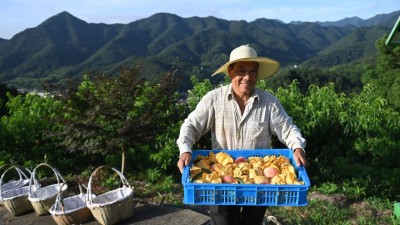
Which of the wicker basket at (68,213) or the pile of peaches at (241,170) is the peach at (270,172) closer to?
the pile of peaches at (241,170)

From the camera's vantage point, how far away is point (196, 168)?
2.52m

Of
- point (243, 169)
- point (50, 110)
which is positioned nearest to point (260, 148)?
point (243, 169)

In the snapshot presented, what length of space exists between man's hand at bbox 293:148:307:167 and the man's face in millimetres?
556

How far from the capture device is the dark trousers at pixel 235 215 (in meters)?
2.64

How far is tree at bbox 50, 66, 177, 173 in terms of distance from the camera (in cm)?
506

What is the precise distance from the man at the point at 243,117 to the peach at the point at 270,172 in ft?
1.17

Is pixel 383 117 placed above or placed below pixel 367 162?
above

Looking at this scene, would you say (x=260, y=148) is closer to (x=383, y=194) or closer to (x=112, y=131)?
(x=112, y=131)

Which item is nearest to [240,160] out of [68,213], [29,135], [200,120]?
[200,120]

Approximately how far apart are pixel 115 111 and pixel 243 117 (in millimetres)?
2580

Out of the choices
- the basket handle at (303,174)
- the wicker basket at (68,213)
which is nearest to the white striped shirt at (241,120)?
the basket handle at (303,174)

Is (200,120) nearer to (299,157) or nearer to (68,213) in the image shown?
(299,157)

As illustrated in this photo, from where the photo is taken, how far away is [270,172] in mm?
2488

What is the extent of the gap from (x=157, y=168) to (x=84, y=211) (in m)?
2.07
